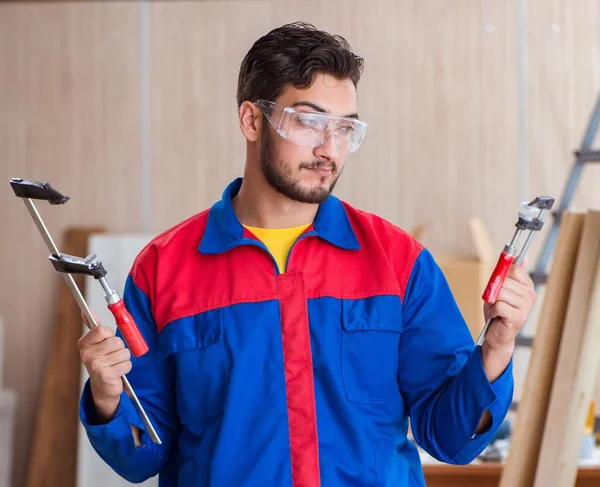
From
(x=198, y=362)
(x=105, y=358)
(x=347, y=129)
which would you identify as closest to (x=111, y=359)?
(x=105, y=358)

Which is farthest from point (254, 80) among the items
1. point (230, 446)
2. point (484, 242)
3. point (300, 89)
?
point (484, 242)

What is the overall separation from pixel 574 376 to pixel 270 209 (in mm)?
1077

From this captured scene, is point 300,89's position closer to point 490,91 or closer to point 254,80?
point 254,80

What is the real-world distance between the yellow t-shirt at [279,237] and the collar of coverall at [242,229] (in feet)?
0.12

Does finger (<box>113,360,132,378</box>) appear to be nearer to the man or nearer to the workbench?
the man

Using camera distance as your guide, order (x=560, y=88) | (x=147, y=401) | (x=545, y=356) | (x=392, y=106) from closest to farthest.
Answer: (x=147, y=401), (x=545, y=356), (x=560, y=88), (x=392, y=106)

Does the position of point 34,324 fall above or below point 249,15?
below

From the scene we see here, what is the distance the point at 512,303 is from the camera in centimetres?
174

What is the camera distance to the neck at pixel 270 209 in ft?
6.77

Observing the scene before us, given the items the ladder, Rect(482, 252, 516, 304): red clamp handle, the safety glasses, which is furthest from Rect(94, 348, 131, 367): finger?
the ladder

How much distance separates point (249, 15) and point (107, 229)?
1.31 meters

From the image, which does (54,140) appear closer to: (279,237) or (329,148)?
(279,237)

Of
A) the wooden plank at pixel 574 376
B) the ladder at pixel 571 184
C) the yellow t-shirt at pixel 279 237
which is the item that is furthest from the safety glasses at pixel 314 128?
the ladder at pixel 571 184

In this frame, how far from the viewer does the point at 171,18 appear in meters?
4.54
